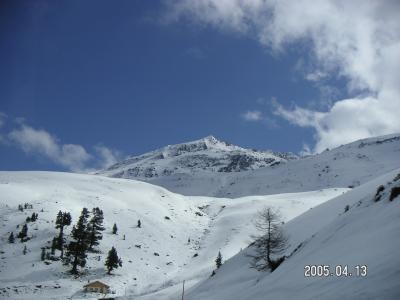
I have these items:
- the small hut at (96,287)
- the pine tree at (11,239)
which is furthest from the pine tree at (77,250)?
the pine tree at (11,239)

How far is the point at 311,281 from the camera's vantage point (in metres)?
17.7

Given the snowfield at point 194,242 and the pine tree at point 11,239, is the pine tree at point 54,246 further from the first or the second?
the pine tree at point 11,239

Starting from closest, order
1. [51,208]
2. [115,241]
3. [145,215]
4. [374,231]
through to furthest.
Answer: [374,231] < [115,241] < [51,208] < [145,215]

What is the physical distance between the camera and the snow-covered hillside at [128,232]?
2399 inches

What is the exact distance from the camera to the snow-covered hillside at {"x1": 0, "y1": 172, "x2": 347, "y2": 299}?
2399 inches

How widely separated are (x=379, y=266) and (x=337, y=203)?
4857cm

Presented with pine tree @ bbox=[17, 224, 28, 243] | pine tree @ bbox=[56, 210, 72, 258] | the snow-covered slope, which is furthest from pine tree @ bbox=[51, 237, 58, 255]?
the snow-covered slope

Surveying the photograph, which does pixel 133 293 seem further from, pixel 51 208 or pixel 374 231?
pixel 374 231

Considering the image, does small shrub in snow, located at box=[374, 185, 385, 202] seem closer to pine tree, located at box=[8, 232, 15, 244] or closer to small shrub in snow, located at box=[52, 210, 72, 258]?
small shrub in snow, located at box=[52, 210, 72, 258]

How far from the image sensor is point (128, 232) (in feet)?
278

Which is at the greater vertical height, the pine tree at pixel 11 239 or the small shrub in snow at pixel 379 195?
the pine tree at pixel 11 239

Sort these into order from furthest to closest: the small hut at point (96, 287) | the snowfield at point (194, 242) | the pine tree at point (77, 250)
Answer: the pine tree at point (77, 250), the small hut at point (96, 287), the snowfield at point (194, 242)

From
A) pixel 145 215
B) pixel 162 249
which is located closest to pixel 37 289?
pixel 162 249

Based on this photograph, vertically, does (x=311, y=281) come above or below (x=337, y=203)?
below
